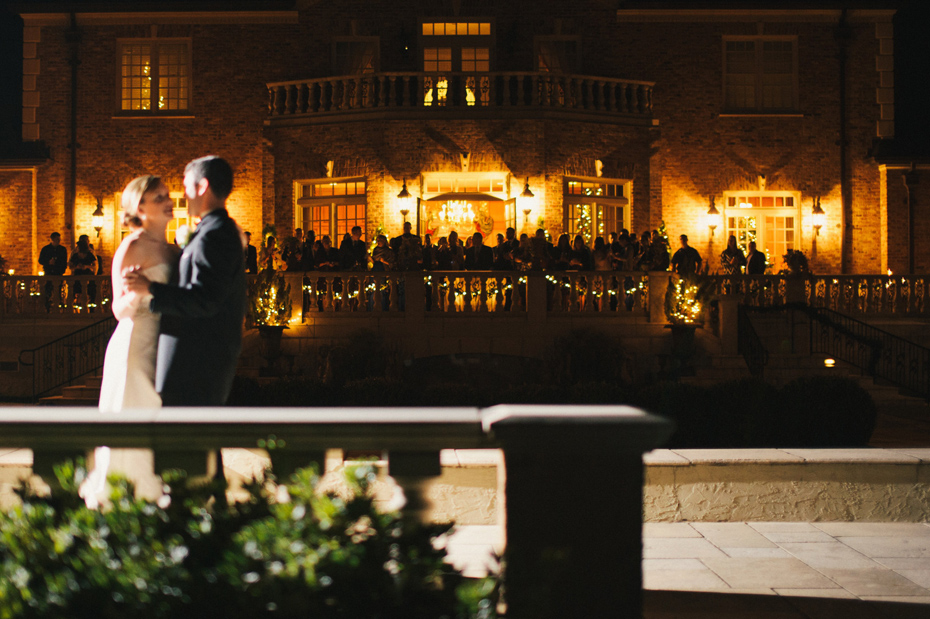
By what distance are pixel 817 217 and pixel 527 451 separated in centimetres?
2147

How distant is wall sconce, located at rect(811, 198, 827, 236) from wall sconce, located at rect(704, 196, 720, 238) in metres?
2.47

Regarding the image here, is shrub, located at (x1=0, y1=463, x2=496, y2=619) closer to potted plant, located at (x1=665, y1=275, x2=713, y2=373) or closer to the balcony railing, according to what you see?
potted plant, located at (x1=665, y1=275, x2=713, y2=373)

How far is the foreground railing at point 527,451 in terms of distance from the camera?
309 cm

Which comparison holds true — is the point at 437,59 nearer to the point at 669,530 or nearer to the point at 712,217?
the point at 712,217

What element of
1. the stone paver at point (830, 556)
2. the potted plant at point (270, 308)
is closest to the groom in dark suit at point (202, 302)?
the stone paver at point (830, 556)

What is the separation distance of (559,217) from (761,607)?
1699 centimetres

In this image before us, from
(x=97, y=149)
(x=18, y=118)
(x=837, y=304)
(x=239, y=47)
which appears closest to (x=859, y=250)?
(x=837, y=304)

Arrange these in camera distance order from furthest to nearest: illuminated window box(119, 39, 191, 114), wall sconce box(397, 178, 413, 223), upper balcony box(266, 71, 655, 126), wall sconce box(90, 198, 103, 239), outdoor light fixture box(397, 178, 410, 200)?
illuminated window box(119, 39, 191, 114) → wall sconce box(90, 198, 103, 239) → wall sconce box(397, 178, 413, 223) → outdoor light fixture box(397, 178, 410, 200) → upper balcony box(266, 71, 655, 126)

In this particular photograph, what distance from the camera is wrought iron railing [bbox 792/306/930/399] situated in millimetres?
16172

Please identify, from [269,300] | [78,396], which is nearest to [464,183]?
[269,300]

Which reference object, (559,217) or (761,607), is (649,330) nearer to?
(559,217)

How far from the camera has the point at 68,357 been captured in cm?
1620

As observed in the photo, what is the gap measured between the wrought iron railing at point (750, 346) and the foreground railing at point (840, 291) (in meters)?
0.98

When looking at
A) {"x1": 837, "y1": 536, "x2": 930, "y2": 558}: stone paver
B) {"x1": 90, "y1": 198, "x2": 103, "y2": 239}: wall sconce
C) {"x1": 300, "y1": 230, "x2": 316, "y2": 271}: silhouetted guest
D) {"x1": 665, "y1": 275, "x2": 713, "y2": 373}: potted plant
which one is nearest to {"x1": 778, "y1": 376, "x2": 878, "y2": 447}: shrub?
{"x1": 837, "y1": 536, "x2": 930, "y2": 558}: stone paver
